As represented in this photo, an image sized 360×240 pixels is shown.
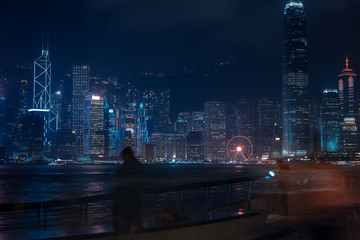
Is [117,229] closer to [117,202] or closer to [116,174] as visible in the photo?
[117,202]

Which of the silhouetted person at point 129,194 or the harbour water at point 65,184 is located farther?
the harbour water at point 65,184

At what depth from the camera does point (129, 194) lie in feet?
19.7

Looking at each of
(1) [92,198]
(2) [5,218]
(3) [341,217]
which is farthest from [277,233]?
(2) [5,218]

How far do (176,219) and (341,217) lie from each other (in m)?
5.96

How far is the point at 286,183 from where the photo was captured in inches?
448

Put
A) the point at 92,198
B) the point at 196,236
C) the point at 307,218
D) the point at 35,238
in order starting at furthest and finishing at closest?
1. the point at 307,218
2. the point at 92,198
3. the point at 196,236
4. the point at 35,238

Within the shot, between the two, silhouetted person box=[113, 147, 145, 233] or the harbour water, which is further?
the harbour water

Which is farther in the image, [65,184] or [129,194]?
[65,184]

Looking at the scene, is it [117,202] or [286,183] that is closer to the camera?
[117,202]

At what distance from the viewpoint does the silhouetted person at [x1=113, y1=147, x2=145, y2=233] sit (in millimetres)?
5945

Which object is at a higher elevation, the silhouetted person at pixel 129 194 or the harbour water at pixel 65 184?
the silhouetted person at pixel 129 194

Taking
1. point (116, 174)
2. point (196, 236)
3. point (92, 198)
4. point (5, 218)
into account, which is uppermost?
point (116, 174)

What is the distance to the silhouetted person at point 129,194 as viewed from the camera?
5.95m

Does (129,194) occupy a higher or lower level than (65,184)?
higher
